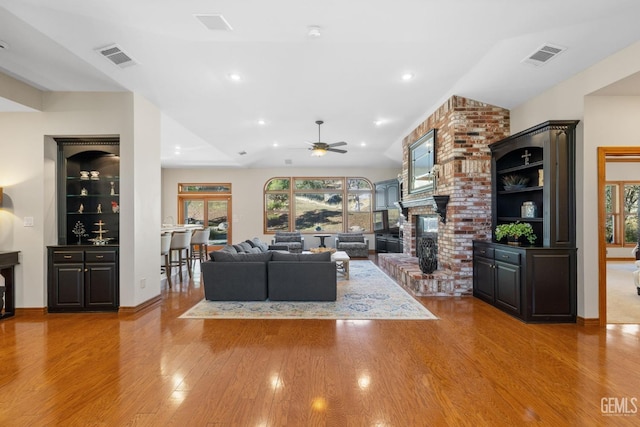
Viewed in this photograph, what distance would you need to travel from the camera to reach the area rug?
4484 mm

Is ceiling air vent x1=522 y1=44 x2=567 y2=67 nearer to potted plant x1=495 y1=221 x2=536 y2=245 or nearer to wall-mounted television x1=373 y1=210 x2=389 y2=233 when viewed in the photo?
potted plant x1=495 y1=221 x2=536 y2=245

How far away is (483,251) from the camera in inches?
207

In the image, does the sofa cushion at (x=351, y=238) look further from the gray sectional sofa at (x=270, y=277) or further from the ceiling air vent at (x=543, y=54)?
the ceiling air vent at (x=543, y=54)

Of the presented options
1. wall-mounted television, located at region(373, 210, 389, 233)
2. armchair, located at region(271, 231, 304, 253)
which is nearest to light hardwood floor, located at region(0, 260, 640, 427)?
armchair, located at region(271, 231, 304, 253)

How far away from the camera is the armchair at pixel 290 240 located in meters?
10.4

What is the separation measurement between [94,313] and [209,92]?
3608mm

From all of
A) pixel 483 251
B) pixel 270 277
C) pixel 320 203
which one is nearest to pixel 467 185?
pixel 483 251

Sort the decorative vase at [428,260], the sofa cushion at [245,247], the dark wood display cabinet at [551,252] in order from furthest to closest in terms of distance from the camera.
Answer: the sofa cushion at [245,247] → the decorative vase at [428,260] → the dark wood display cabinet at [551,252]

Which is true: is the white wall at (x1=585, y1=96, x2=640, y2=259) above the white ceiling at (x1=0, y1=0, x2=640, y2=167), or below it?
below

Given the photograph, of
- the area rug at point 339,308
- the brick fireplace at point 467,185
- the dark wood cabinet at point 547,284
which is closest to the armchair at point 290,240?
the area rug at point 339,308

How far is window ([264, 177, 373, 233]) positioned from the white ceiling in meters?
5.19

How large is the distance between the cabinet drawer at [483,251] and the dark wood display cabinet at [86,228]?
5.44 m

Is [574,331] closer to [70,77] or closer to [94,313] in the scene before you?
[94,313]

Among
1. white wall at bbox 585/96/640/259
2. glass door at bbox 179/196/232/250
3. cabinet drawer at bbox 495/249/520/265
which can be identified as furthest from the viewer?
glass door at bbox 179/196/232/250
